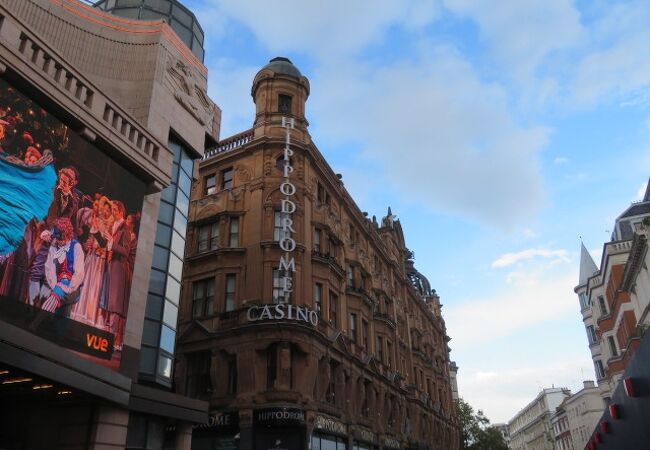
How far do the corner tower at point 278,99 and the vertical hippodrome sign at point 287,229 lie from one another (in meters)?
1.09

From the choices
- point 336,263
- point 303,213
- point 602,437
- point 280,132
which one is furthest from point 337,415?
point 280,132

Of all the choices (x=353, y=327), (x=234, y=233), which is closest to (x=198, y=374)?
(x=234, y=233)

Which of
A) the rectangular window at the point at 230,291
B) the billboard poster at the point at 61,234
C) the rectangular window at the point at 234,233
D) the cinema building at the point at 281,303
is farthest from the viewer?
the rectangular window at the point at 234,233

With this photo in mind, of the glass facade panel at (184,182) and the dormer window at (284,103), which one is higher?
the dormer window at (284,103)

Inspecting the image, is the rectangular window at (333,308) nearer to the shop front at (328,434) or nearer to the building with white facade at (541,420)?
the shop front at (328,434)

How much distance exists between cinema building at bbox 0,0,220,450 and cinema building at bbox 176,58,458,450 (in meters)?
9.44

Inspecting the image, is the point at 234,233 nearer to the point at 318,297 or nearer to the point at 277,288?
the point at 277,288

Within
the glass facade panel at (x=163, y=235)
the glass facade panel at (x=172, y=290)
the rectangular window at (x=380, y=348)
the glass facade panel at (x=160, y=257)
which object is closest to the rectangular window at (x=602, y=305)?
the rectangular window at (x=380, y=348)

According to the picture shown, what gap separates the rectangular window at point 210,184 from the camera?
3788cm

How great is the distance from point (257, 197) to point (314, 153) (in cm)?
563

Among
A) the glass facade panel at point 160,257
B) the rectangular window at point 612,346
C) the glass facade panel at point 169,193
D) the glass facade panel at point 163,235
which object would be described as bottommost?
the glass facade panel at point 160,257

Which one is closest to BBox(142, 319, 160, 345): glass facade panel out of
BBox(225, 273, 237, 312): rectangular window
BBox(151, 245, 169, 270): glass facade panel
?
BBox(151, 245, 169, 270): glass facade panel

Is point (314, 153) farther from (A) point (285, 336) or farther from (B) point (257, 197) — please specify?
(A) point (285, 336)

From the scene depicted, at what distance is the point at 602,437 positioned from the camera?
71.1 ft
